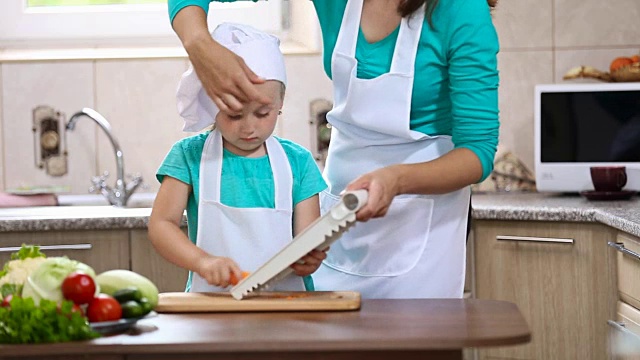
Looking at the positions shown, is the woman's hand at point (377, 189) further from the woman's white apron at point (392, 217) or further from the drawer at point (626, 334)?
the drawer at point (626, 334)

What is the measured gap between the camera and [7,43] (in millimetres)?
3600

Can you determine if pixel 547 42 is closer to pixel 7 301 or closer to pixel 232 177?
pixel 232 177

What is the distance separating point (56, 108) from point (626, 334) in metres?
1.89

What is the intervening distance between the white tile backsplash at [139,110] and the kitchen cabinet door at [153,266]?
582 mm

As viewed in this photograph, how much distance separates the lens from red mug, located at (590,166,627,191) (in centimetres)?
311

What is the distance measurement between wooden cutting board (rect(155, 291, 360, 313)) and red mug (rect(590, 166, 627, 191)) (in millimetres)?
1668

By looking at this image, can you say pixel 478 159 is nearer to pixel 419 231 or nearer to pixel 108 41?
pixel 419 231

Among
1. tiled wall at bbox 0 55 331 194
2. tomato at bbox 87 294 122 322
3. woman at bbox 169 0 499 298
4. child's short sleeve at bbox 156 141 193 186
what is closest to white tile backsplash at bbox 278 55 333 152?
tiled wall at bbox 0 55 331 194

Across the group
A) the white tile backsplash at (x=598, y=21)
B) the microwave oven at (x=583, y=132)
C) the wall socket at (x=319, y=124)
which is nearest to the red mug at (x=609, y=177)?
the microwave oven at (x=583, y=132)

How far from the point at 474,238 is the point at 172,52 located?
118 centimetres

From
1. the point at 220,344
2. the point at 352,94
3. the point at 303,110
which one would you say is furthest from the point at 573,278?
the point at 220,344

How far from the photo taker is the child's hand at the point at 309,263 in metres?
1.65

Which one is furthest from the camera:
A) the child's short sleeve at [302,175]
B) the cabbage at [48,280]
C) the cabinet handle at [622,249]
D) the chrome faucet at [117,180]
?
the chrome faucet at [117,180]

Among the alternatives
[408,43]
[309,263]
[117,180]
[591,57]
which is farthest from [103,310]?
[591,57]
